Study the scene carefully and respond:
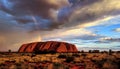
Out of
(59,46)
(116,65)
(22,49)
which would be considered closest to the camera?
(116,65)

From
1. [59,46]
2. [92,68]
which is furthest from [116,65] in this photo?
[59,46]

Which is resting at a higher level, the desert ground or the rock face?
the rock face

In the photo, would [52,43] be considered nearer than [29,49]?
Yes

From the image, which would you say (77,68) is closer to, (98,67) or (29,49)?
(98,67)

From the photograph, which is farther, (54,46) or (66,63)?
(54,46)

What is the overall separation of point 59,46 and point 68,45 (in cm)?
1411

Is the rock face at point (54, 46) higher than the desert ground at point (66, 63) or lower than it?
higher

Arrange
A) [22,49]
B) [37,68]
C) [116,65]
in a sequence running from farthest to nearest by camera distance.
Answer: [22,49] → [37,68] → [116,65]

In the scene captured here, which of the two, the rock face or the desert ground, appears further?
the rock face

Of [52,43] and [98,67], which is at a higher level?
[52,43]

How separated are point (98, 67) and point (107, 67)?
93.7 inches

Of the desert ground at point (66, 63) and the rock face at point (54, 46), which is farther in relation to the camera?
the rock face at point (54, 46)

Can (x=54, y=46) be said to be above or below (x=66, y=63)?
above

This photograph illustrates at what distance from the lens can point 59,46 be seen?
12725 cm
